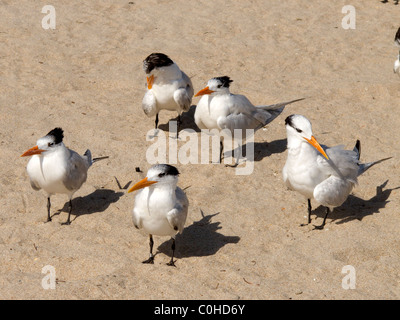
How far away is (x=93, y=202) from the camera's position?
7.61 m

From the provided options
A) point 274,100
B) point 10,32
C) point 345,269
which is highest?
point 10,32

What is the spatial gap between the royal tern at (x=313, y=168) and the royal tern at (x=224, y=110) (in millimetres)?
1513

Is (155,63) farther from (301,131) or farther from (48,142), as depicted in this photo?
(301,131)

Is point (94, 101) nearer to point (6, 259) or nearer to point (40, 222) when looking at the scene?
point (40, 222)

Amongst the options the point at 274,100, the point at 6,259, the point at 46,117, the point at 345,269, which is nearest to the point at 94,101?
the point at 46,117

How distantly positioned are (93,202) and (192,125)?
270 cm

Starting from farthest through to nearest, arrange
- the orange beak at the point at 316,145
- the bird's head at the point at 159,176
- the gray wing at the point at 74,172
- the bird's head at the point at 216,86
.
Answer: the bird's head at the point at 216,86 < the gray wing at the point at 74,172 < the orange beak at the point at 316,145 < the bird's head at the point at 159,176

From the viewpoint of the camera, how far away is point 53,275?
620 cm

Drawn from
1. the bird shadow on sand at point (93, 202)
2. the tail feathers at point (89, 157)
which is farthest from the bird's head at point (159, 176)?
the tail feathers at point (89, 157)

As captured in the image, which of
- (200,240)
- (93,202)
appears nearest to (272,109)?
(200,240)

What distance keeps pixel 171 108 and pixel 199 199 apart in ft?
6.87

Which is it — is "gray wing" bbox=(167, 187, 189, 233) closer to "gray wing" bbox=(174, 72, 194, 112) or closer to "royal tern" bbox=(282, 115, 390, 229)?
"royal tern" bbox=(282, 115, 390, 229)

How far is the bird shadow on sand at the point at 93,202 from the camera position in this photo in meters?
7.43

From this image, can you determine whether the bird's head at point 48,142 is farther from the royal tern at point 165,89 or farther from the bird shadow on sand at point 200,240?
the royal tern at point 165,89
